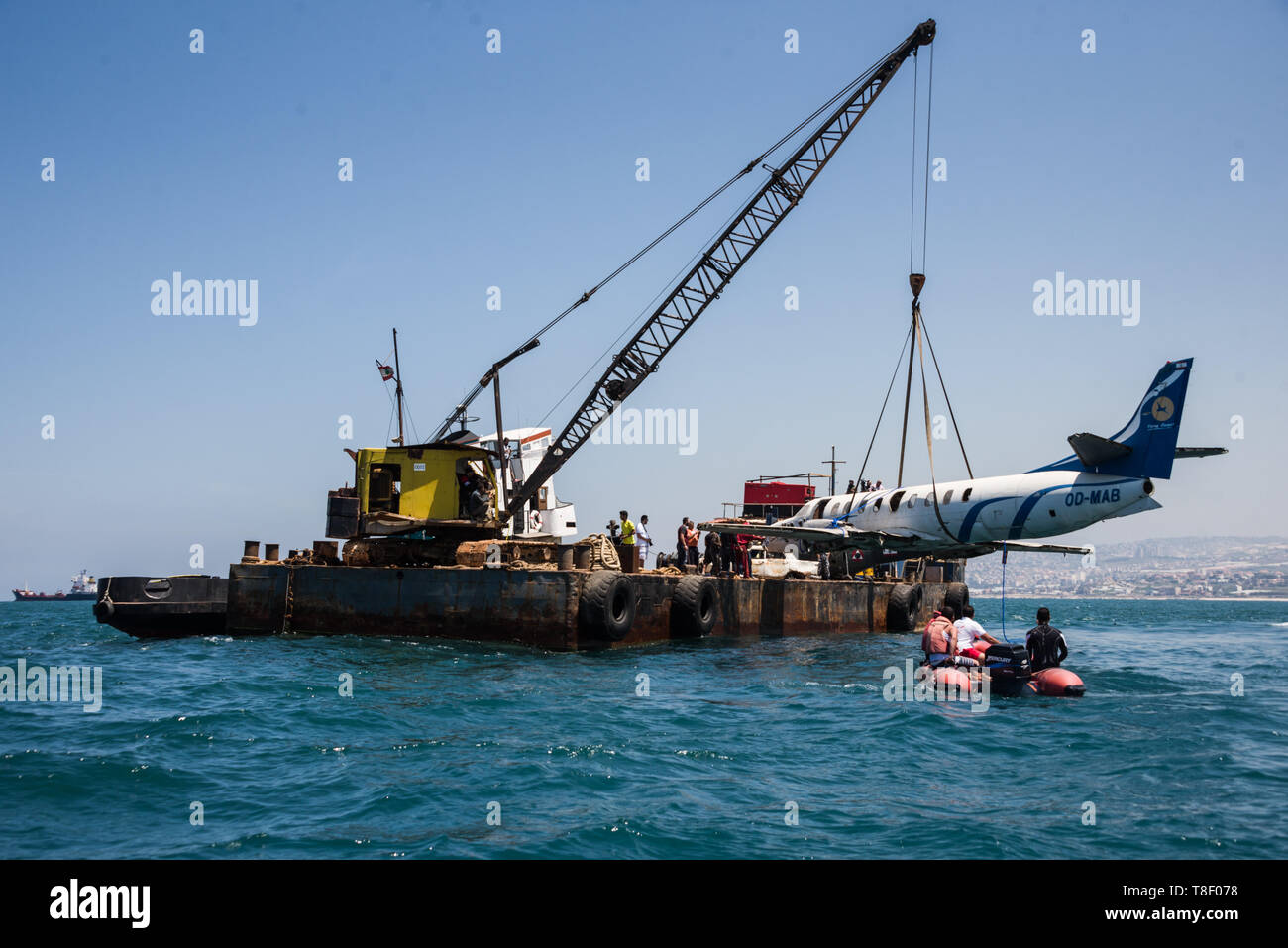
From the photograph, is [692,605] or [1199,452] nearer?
[1199,452]

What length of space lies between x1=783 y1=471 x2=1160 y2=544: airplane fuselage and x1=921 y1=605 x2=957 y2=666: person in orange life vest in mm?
7089

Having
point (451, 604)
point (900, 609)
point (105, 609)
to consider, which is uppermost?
point (451, 604)

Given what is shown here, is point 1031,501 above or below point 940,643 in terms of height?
above

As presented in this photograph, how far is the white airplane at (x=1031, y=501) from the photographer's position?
2391cm

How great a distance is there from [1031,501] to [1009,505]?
29.0 inches

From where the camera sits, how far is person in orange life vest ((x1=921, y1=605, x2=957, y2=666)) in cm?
1962

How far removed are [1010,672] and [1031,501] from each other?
8.26 meters

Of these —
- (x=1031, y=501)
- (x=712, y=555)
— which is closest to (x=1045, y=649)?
(x=1031, y=501)

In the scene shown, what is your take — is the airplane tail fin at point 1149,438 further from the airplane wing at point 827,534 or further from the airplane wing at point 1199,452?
the airplane wing at point 827,534

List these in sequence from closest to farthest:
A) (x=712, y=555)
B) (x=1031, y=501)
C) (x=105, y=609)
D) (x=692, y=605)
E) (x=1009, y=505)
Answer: (x=1031, y=501) → (x=1009, y=505) → (x=105, y=609) → (x=692, y=605) → (x=712, y=555)

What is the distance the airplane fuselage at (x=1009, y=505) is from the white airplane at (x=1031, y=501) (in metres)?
0.02

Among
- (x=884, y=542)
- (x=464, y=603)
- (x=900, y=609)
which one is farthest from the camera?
(x=900, y=609)

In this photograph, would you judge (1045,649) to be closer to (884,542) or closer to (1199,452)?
(1199,452)

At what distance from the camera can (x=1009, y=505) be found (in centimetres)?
2628
